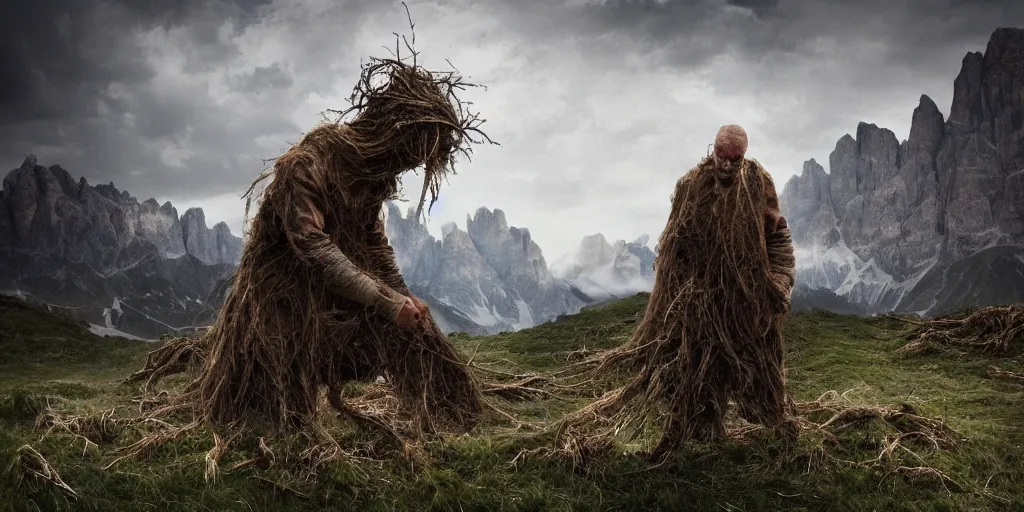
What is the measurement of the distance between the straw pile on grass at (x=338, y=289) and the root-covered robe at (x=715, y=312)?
1755 mm

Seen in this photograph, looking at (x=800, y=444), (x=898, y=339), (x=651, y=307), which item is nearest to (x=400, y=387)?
(x=651, y=307)

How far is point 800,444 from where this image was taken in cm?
609

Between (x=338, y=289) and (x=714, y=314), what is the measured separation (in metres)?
2.96

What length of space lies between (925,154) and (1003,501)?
11602cm

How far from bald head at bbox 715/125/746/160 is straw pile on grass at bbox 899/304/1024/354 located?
26.8ft

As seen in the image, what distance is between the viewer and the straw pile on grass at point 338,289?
623 centimetres

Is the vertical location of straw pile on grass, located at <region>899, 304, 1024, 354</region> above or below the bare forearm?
below

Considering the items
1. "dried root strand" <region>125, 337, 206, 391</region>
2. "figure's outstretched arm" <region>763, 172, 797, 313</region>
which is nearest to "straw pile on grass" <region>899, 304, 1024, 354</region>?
→ "figure's outstretched arm" <region>763, 172, 797, 313</region>

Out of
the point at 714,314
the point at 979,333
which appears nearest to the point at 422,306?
the point at 714,314

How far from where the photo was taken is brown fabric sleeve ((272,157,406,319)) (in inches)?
243

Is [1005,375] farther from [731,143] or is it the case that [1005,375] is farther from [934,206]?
[934,206]

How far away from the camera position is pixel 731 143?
19.4ft

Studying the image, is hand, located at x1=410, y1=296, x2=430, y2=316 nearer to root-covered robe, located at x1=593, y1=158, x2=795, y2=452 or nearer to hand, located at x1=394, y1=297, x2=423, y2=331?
hand, located at x1=394, y1=297, x2=423, y2=331

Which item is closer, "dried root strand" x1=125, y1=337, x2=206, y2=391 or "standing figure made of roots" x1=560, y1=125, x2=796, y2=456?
"standing figure made of roots" x1=560, y1=125, x2=796, y2=456
